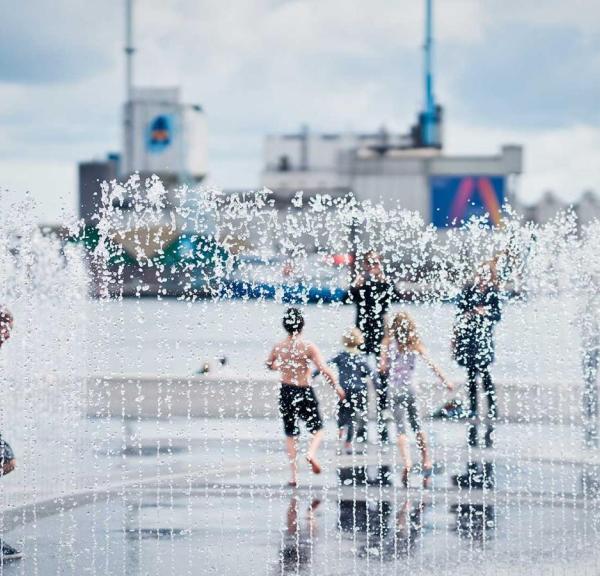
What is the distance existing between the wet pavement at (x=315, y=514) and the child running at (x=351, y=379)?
27cm

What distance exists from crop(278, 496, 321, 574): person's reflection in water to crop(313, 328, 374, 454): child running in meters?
2.15

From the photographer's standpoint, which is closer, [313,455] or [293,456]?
[293,456]

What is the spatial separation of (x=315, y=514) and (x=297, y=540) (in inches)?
31.2

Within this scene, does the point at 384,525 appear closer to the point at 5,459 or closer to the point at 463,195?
the point at 5,459

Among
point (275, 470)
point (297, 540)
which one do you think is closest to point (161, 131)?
point (275, 470)

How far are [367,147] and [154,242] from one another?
1576 cm

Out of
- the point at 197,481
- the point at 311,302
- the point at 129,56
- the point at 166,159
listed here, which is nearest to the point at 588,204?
the point at 166,159

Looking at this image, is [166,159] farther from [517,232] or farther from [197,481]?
[197,481]

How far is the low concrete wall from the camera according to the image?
13.3 metres

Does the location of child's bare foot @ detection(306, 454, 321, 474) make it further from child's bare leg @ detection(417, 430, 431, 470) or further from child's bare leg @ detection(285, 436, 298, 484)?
child's bare leg @ detection(417, 430, 431, 470)

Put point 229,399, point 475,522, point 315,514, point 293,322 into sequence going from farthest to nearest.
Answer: point 229,399 → point 293,322 → point 315,514 → point 475,522

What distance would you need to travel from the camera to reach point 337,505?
8.44m

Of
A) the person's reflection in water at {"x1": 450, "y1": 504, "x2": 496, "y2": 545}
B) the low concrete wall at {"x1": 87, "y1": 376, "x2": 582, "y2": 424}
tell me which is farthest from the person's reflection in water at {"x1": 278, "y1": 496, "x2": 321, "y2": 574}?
the low concrete wall at {"x1": 87, "y1": 376, "x2": 582, "y2": 424}

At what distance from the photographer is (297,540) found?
7.32 m
